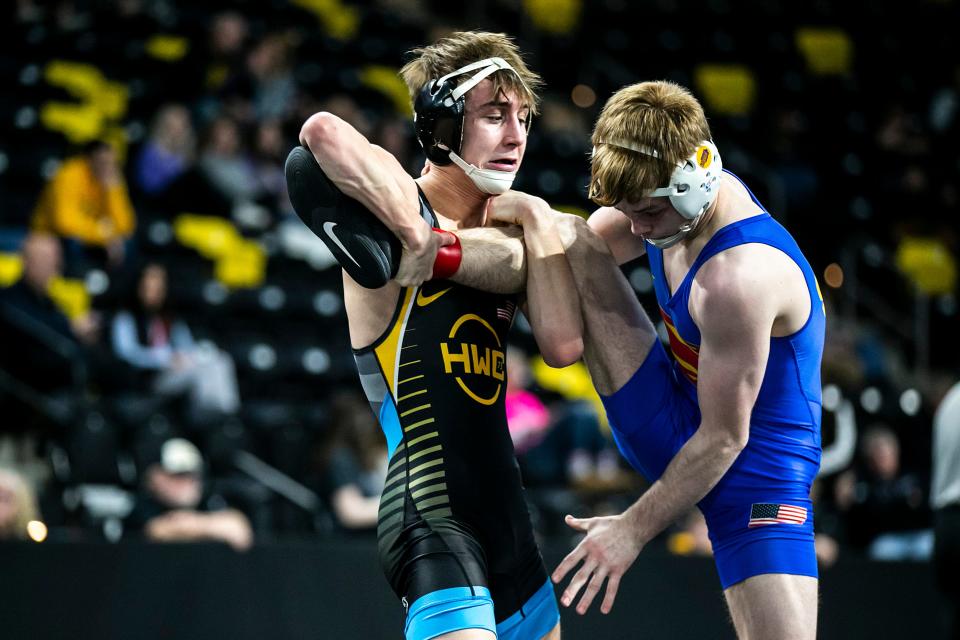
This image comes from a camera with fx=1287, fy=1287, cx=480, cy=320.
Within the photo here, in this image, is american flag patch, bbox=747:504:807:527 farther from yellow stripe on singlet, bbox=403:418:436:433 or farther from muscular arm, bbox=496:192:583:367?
yellow stripe on singlet, bbox=403:418:436:433

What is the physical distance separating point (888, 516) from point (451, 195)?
188 inches

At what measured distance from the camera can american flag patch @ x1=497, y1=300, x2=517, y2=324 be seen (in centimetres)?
353

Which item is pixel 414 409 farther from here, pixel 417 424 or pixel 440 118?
pixel 440 118

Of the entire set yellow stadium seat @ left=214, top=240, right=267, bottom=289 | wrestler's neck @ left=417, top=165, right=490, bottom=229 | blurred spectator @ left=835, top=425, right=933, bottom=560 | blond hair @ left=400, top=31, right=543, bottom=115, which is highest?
blond hair @ left=400, top=31, right=543, bottom=115

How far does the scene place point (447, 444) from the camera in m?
3.32

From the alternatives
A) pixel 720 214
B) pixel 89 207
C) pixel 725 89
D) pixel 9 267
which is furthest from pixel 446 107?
pixel 725 89

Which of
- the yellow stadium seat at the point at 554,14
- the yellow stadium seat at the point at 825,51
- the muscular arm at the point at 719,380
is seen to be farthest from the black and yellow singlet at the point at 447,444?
the yellow stadium seat at the point at 825,51

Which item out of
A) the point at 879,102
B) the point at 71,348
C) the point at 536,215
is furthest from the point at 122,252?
the point at 879,102

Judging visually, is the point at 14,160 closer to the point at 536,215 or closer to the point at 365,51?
the point at 365,51

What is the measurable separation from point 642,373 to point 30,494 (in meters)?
3.56

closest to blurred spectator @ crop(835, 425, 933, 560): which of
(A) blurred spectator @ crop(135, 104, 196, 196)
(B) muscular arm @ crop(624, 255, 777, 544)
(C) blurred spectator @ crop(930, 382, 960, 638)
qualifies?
(C) blurred spectator @ crop(930, 382, 960, 638)

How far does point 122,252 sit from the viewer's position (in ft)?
28.0

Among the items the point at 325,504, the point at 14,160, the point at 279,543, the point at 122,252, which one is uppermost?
the point at 14,160

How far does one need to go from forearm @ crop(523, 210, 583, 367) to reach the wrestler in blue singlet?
0.28m
